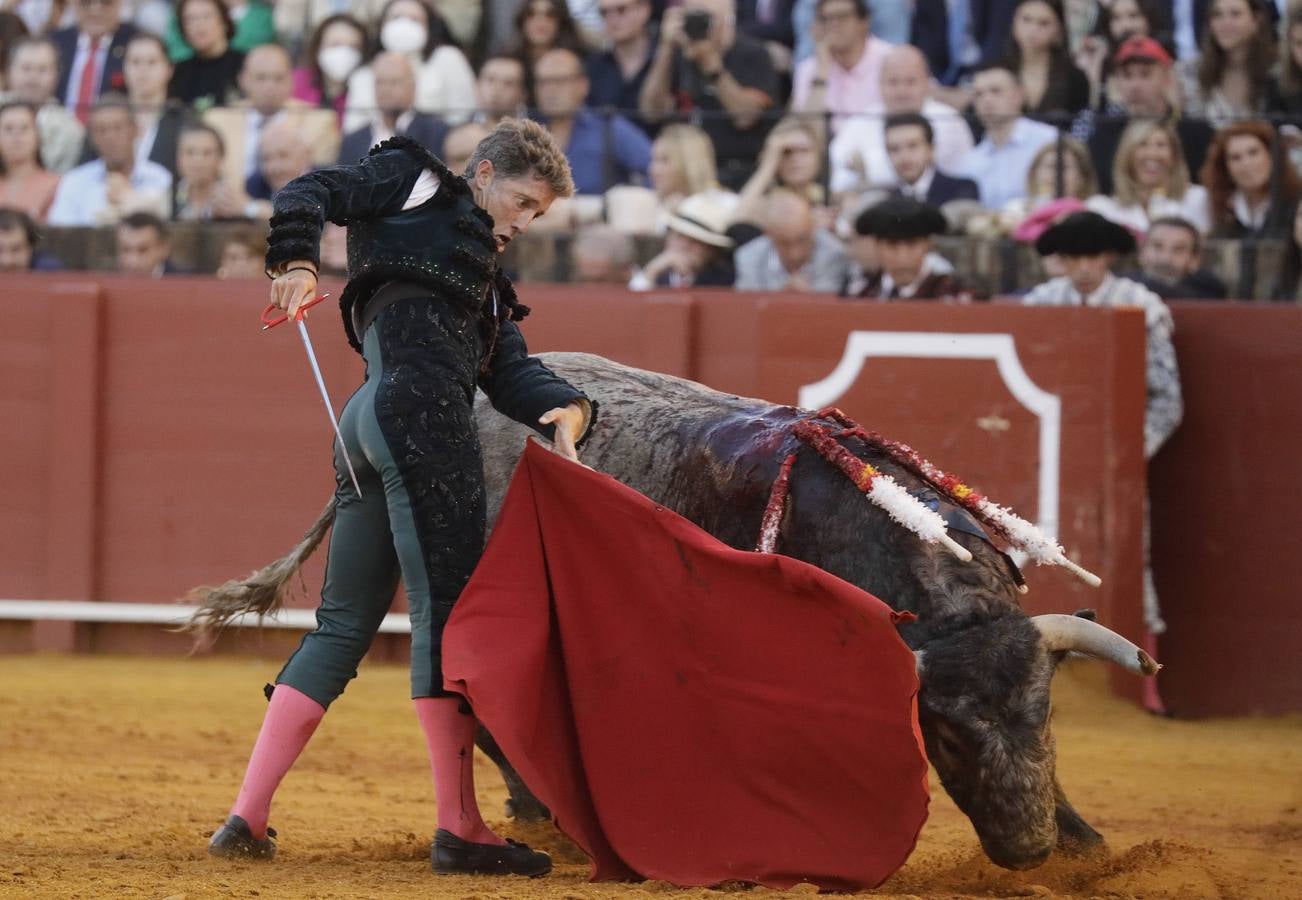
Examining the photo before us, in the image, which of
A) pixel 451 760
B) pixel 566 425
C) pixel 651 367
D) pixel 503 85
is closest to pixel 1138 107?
pixel 651 367

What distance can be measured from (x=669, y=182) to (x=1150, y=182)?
6.74 ft

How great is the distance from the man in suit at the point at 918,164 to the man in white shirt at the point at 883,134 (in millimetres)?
67

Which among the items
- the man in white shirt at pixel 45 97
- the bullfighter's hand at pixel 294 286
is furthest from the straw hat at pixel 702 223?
the bullfighter's hand at pixel 294 286

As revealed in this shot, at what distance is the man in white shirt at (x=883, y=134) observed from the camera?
8.36 metres

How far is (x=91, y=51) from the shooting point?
399 inches

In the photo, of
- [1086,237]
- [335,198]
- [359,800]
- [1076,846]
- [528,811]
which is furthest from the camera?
[1086,237]

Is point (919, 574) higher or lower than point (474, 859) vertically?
higher

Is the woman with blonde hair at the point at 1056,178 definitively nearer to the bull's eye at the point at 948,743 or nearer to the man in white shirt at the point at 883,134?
the man in white shirt at the point at 883,134

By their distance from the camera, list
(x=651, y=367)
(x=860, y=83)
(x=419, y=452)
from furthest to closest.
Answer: (x=860, y=83) → (x=651, y=367) → (x=419, y=452)

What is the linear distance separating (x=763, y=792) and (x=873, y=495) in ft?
2.08

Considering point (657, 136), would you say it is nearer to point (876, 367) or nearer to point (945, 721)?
point (876, 367)

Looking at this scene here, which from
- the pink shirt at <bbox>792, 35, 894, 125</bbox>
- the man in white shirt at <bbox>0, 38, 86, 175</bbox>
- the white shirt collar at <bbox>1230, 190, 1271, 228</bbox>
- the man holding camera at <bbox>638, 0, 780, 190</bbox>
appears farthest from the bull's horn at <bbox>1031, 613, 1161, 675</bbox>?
the man in white shirt at <bbox>0, 38, 86, 175</bbox>

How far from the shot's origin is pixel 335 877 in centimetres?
362

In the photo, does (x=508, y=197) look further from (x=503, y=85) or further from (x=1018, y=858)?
(x=503, y=85)
